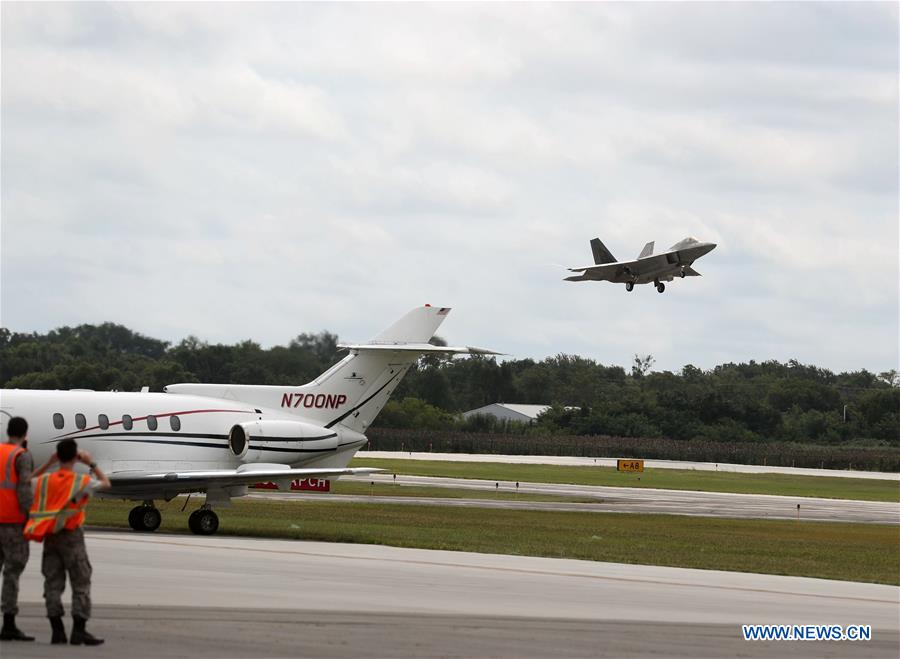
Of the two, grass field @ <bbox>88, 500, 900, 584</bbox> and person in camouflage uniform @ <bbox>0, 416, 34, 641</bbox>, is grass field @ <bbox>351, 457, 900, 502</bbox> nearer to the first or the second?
grass field @ <bbox>88, 500, 900, 584</bbox>

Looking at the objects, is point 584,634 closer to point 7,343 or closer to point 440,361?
point 440,361

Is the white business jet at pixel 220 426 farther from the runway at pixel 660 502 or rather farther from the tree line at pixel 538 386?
the tree line at pixel 538 386

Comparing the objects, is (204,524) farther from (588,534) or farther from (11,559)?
(11,559)

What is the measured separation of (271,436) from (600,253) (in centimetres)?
3480

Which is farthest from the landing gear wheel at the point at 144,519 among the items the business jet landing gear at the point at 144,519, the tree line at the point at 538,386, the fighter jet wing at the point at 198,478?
the tree line at the point at 538,386

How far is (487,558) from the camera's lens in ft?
78.9

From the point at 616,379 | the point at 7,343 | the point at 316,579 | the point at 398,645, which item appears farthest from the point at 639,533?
the point at 616,379

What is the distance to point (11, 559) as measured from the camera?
1332 centimetres

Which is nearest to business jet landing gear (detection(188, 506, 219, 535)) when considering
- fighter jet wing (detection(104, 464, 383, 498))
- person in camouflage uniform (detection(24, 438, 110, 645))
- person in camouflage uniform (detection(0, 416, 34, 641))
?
fighter jet wing (detection(104, 464, 383, 498))

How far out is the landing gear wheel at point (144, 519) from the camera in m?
29.0

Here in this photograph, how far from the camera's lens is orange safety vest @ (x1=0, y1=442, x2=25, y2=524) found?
13.4 m

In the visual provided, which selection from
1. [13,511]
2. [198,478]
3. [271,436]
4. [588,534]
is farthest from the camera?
[588,534]

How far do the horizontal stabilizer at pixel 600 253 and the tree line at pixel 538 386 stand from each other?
1121cm

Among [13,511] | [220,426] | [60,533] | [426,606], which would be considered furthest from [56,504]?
[220,426]
